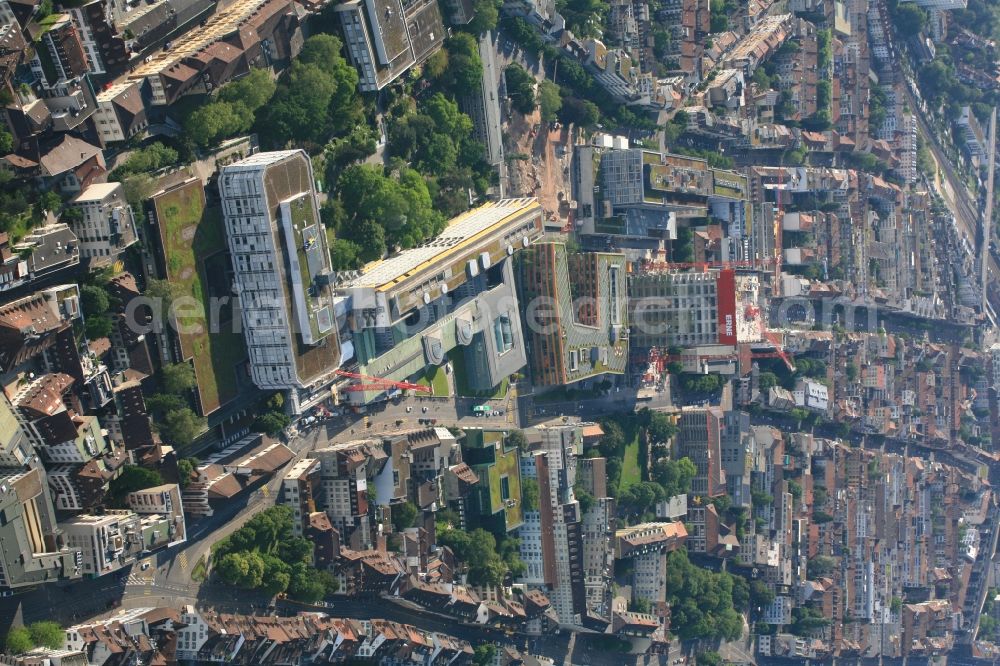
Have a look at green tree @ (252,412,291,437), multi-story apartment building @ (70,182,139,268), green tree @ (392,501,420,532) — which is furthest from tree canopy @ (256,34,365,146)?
green tree @ (392,501,420,532)

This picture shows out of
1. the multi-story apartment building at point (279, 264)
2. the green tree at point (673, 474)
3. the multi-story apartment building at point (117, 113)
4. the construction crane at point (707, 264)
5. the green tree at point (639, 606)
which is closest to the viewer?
the multi-story apartment building at point (117, 113)

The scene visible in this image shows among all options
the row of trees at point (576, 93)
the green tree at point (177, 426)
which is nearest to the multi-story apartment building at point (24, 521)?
the green tree at point (177, 426)

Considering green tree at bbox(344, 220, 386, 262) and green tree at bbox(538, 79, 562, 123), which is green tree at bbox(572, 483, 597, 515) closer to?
green tree at bbox(344, 220, 386, 262)

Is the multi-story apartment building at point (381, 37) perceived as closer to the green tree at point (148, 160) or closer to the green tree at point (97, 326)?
the green tree at point (148, 160)

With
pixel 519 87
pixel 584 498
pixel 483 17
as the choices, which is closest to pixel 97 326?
pixel 483 17

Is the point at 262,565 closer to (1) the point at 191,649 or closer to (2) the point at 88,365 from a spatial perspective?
(1) the point at 191,649

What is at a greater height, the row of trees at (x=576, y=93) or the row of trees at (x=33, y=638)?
the row of trees at (x=576, y=93)
